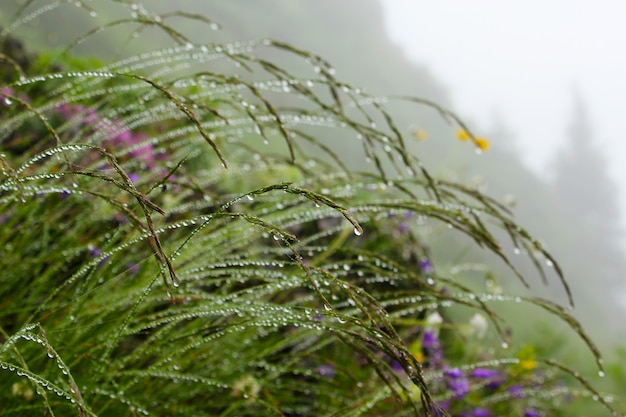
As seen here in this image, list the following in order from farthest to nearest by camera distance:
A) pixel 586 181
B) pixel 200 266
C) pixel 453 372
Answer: pixel 586 181
pixel 453 372
pixel 200 266

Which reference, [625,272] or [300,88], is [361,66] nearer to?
[625,272]

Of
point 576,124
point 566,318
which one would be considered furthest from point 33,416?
point 576,124

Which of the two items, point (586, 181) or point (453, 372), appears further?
point (586, 181)

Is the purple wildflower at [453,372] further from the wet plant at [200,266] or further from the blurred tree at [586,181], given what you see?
the blurred tree at [586,181]

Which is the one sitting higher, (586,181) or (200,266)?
(586,181)

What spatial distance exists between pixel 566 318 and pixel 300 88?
501 millimetres

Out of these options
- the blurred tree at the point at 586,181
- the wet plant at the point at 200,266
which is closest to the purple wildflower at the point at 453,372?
the wet plant at the point at 200,266

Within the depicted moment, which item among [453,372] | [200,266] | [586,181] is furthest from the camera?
[586,181]

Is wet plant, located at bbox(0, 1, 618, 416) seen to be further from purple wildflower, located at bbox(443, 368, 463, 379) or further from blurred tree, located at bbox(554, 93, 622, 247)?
blurred tree, located at bbox(554, 93, 622, 247)

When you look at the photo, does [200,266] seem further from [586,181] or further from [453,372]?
[586,181]

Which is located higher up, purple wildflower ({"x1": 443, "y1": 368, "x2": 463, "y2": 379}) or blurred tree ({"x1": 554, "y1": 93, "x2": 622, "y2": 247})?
blurred tree ({"x1": 554, "y1": 93, "x2": 622, "y2": 247})

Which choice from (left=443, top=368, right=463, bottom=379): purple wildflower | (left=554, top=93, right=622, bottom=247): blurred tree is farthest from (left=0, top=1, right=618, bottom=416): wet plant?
(left=554, top=93, right=622, bottom=247): blurred tree

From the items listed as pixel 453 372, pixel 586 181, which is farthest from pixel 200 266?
pixel 586 181

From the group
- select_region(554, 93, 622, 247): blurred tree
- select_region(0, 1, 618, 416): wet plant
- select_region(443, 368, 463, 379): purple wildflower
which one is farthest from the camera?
select_region(554, 93, 622, 247): blurred tree
